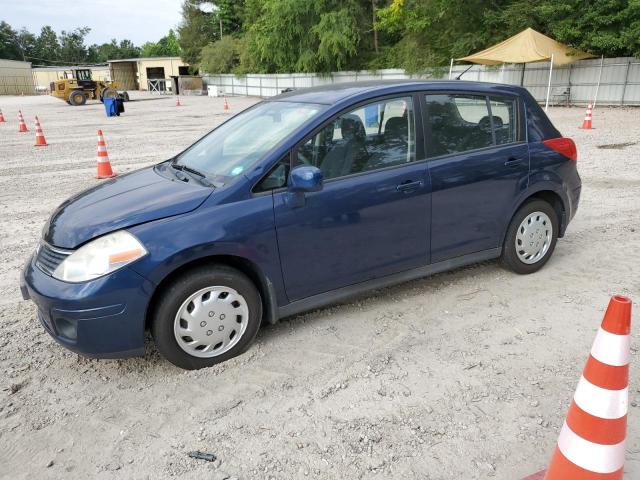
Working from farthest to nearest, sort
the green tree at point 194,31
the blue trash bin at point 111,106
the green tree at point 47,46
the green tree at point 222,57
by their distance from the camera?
1. the green tree at point 47,46
2. the green tree at point 194,31
3. the green tree at point 222,57
4. the blue trash bin at point 111,106

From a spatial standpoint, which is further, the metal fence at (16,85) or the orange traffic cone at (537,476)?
the metal fence at (16,85)

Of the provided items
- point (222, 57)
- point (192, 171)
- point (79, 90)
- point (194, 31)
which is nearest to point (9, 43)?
point (194, 31)

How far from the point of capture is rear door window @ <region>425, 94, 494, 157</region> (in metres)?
3.80

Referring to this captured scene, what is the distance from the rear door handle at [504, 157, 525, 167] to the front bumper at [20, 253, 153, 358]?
2.95m

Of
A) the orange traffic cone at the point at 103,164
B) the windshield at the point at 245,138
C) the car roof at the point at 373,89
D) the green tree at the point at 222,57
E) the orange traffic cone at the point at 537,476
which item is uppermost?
the green tree at the point at 222,57

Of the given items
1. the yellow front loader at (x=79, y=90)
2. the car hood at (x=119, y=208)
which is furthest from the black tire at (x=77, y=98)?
the car hood at (x=119, y=208)

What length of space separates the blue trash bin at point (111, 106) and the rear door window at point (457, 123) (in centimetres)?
2351

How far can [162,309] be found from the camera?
2.93m

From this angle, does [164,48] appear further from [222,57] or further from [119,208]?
[119,208]

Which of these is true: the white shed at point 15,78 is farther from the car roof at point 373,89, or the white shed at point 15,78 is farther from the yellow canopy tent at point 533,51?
the car roof at point 373,89

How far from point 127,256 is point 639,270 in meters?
4.34

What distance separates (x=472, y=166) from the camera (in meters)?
3.90

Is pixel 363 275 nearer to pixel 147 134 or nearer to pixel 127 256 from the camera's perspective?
pixel 127 256

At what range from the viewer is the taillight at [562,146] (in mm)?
4352
